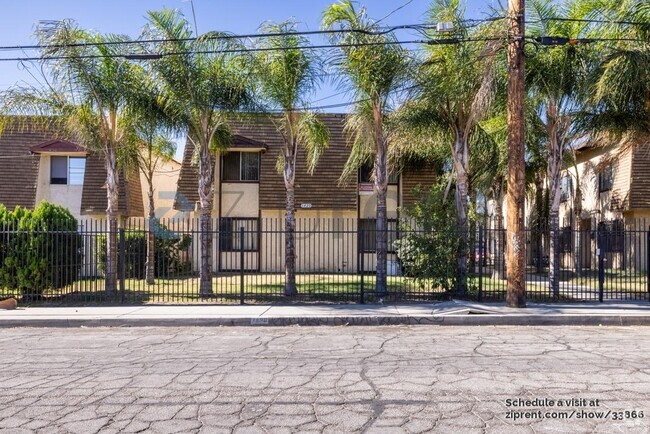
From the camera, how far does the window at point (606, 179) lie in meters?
23.3

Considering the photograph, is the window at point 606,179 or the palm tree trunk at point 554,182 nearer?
the palm tree trunk at point 554,182

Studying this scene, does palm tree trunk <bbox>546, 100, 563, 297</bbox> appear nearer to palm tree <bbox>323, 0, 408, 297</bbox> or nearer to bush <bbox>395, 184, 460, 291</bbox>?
bush <bbox>395, 184, 460, 291</bbox>

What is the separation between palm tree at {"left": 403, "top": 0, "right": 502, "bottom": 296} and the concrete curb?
264 centimetres

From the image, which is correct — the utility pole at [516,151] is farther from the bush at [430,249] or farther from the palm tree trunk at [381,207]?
the palm tree trunk at [381,207]

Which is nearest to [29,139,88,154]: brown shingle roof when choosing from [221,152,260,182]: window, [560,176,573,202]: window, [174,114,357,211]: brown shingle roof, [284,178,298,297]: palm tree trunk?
[174,114,357,211]: brown shingle roof

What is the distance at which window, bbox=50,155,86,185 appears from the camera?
22.8 metres

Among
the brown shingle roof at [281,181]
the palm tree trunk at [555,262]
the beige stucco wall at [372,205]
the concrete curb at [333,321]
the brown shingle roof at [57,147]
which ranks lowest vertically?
the concrete curb at [333,321]

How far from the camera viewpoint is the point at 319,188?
21969mm

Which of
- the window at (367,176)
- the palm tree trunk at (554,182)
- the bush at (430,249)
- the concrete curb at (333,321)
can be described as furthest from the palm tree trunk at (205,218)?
the palm tree trunk at (554,182)

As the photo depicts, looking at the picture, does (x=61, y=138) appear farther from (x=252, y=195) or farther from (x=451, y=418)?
(x=451, y=418)

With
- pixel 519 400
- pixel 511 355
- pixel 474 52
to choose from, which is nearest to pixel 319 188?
pixel 474 52

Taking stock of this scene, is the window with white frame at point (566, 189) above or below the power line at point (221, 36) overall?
below

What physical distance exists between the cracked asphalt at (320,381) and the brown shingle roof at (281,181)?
38.4ft

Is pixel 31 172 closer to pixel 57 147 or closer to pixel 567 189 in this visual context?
pixel 57 147
